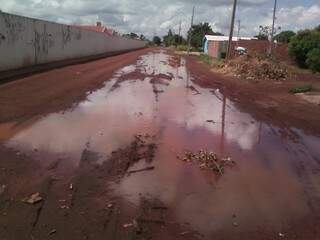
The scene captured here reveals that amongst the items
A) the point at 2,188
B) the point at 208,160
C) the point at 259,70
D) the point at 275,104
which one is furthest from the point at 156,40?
the point at 2,188

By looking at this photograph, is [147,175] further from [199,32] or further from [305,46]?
[199,32]

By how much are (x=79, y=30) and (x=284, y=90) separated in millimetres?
20248

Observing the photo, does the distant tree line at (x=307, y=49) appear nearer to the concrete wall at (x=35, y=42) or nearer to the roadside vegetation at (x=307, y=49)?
the roadside vegetation at (x=307, y=49)

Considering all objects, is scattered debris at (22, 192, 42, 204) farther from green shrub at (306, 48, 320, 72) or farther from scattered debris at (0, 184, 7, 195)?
green shrub at (306, 48, 320, 72)

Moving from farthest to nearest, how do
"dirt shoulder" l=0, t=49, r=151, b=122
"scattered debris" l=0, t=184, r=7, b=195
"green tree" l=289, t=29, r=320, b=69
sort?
"green tree" l=289, t=29, r=320, b=69
"dirt shoulder" l=0, t=49, r=151, b=122
"scattered debris" l=0, t=184, r=7, b=195

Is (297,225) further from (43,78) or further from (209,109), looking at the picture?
(43,78)

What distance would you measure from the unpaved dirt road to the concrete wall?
730cm

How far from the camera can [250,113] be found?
15.0 m

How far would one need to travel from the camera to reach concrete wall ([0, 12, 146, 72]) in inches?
808

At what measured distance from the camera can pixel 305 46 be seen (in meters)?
39.2

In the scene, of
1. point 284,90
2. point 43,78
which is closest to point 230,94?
point 284,90

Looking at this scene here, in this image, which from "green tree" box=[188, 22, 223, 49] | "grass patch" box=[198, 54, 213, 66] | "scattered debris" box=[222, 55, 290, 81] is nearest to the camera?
"scattered debris" box=[222, 55, 290, 81]

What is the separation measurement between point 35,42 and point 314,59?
21.1 metres

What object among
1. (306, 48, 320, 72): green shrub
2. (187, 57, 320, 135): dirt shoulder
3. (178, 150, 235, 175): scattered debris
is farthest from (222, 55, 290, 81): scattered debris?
(178, 150, 235, 175): scattered debris
